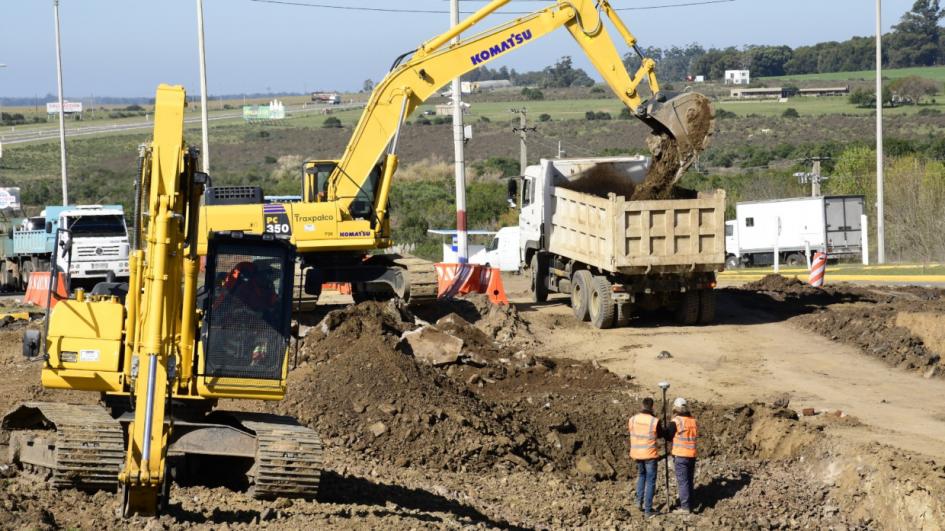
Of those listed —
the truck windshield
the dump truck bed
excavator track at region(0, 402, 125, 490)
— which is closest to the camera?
excavator track at region(0, 402, 125, 490)

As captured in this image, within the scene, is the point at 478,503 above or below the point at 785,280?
below

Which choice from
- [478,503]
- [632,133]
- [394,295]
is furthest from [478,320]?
[632,133]

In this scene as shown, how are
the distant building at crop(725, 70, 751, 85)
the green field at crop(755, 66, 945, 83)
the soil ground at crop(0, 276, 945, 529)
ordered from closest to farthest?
the soil ground at crop(0, 276, 945, 529)
the green field at crop(755, 66, 945, 83)
the distant building at crop(725, 70, 751, 85)

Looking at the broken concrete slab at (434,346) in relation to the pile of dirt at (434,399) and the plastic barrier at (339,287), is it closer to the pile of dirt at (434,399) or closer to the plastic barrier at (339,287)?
the pile of dirt at (434,399)

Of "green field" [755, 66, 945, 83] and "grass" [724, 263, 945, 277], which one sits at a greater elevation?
"green field" [755, 66, 945, 83]

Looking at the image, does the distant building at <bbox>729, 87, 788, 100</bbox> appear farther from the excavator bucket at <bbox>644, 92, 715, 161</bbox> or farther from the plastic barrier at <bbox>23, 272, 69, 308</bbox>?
the excavator bucket at <bbox>644, 92, 715, 161</bbox>

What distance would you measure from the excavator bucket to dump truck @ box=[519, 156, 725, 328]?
39.1 inches

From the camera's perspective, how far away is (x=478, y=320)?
76.8ft

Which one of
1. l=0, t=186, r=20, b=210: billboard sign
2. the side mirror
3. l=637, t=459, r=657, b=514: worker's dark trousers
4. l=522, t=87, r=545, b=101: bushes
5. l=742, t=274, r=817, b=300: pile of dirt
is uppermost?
l=522, t=87, r=545, b=101: bushes

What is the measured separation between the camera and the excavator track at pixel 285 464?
399 inches

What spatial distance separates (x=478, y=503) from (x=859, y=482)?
3.88m

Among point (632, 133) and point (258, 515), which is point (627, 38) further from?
point (632, 133)

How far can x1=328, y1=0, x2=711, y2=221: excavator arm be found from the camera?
70.4ft

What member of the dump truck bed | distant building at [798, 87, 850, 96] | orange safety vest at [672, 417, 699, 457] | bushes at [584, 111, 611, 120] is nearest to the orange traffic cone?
the dump truck bed
